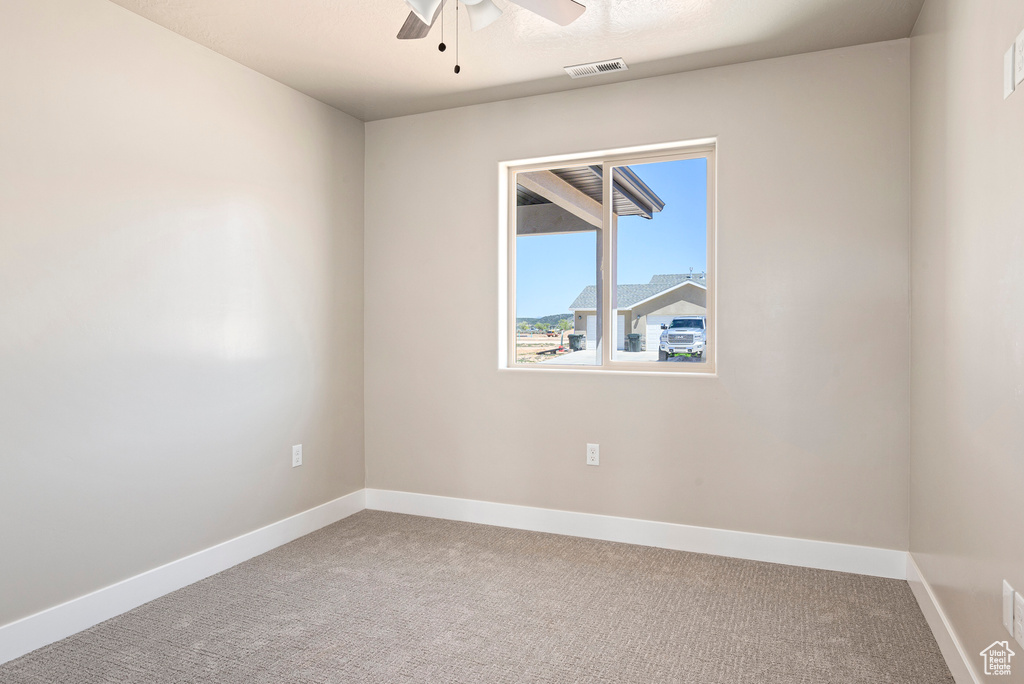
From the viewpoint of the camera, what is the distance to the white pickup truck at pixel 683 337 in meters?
3.41

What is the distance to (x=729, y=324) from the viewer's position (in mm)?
3201

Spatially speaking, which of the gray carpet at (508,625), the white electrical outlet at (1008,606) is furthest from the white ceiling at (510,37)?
the gray carpet at (508,625)

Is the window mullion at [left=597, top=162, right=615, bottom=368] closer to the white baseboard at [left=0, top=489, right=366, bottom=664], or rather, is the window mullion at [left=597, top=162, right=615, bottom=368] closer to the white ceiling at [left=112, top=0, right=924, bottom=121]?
the white ceiling at [left=112, top=0, right=924, bottom=121]

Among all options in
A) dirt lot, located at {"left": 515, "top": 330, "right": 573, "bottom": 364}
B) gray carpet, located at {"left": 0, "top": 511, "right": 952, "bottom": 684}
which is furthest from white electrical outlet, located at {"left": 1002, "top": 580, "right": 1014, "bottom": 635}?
dirt lot, located at {"left": 515, "top": 330, "right": 573, "bottom": 364}

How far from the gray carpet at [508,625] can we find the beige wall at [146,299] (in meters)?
0.38

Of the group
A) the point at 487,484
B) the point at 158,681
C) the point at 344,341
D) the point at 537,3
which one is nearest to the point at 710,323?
the point at 487,484

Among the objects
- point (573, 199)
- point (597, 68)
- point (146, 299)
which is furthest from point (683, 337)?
point (146, 299)

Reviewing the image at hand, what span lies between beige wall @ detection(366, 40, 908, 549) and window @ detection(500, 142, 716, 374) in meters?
0.15

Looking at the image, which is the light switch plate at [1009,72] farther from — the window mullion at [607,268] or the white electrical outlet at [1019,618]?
the window mullion at [607,268]

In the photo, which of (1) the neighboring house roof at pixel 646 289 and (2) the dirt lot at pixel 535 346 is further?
(2) the dirt lot at pixel 535 346

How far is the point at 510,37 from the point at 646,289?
4.91 feet

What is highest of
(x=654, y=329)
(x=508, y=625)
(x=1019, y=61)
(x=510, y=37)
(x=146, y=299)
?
(x=510, y=37)

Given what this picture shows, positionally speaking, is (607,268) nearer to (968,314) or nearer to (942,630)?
(968,314)

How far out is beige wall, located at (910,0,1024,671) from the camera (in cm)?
158
